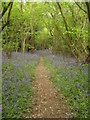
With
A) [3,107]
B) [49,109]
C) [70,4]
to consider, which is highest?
[70,4]

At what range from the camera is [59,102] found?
16.4 feet

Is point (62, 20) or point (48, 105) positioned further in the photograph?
point (62, 20)

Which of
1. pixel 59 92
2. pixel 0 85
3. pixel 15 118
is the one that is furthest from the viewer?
pixel 59 92

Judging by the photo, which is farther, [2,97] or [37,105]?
[37,105]

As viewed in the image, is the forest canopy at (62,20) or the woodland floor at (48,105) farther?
the forest canopy at (62,20)

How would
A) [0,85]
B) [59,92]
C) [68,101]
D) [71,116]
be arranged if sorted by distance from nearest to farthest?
1. [71,116]
2. [68,101]
3. [0,85]
4. [59,92]

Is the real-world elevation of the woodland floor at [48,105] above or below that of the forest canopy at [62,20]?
below

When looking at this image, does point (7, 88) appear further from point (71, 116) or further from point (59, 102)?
point (71, 116)

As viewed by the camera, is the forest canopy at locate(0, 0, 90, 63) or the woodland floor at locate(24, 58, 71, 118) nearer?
the woodland floor at locate(24, 58, 71, 118)

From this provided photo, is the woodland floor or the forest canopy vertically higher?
the forest canopy

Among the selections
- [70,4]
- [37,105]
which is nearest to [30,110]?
[37,105]

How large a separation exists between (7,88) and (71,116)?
2.74m

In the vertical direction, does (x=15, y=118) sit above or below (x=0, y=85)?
below

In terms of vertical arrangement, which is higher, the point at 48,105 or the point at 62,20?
the point at 62,20
